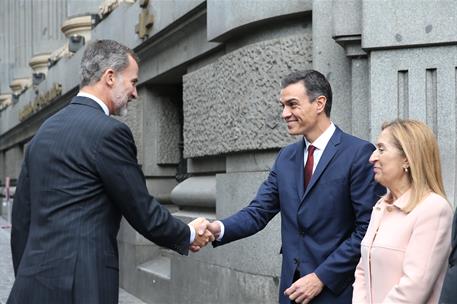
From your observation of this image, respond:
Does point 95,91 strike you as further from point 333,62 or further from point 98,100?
point 333,62

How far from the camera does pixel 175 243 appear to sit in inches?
164

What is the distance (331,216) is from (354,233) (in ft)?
0.41

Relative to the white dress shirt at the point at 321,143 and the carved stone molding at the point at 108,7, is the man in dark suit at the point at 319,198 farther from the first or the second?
the carved stone molding at the point at 108,7

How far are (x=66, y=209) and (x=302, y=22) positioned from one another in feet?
11.3

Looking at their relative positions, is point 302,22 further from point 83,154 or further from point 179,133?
point 179,133

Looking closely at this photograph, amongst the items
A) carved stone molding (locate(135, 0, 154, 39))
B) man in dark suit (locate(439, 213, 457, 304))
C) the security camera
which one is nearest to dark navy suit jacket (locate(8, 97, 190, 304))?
man in dark suit (locate(439, 213, 457, 304))

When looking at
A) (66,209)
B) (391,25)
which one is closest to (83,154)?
(66,209)

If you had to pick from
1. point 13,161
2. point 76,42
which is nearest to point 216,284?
point 76,42

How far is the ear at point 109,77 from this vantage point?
3.94 m

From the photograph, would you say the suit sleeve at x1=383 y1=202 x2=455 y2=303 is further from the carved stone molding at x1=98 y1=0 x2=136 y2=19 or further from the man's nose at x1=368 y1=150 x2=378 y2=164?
the carved stone molding at x1=98 y1=0 x2=136 y2=19

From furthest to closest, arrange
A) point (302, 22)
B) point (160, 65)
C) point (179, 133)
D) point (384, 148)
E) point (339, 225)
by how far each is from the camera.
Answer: point (179, 133) → point (160, 65) → point (302, 22) → point (339, 225) → point (384, 148)

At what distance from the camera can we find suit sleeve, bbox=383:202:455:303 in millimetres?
3439

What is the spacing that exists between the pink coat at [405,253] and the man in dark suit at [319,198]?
0.83 feet

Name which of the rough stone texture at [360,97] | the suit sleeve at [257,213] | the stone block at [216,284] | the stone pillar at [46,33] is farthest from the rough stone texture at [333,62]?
the stone pillar at [46,33]
